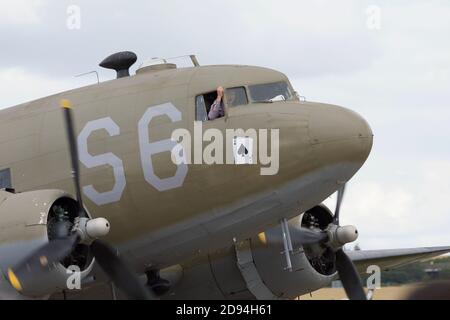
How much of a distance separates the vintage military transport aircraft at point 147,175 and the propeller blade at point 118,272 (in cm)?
2

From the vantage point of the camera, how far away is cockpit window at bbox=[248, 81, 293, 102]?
15109 mm

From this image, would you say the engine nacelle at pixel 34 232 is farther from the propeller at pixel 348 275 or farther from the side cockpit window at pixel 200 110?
the propeller at pixel 348 275

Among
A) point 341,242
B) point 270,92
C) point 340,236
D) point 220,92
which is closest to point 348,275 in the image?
point 341,242

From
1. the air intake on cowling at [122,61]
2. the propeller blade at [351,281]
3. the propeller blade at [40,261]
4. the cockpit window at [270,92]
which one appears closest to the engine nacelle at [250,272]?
the propeller blade at [351,281]

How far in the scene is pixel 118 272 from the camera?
14.4m

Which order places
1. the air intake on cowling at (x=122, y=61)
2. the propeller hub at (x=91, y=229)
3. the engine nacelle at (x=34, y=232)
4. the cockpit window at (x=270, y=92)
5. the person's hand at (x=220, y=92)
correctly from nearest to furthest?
the engine nacelle at (x=34, y=232), the propeller hub at (x=91, y=229), the person's hand at (x=220, y=92), the cockpit window at (x=270, y=92), the air intake on cowling at (x=122, y=61)

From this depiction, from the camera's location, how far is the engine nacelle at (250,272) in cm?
1761

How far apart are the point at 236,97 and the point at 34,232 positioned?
4.17m

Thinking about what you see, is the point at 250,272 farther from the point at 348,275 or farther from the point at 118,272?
the point at 118,272

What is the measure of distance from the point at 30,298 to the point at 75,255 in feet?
3.26

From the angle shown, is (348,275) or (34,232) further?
(348,275)

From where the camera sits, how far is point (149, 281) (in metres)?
15.9

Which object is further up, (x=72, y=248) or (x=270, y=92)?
(x=270, y=92)
